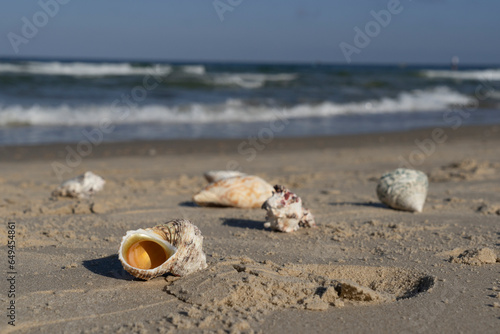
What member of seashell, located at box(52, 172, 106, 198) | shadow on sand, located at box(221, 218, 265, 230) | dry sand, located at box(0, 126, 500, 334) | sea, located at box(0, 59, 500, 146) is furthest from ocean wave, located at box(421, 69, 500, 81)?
shadow on sand, located at box(221, 218, 265, 230)

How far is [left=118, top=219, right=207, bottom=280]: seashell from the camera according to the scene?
260 cm

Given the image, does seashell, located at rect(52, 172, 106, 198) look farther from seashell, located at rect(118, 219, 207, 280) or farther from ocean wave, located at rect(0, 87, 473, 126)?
ocean wave, located at rect(0, 87, 473, 126)

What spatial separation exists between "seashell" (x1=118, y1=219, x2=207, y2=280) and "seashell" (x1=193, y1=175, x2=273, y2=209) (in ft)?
5.32

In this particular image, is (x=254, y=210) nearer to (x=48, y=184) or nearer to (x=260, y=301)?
(x=260, y=301)

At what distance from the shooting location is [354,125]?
40.1ft

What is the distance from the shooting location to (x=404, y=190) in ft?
13.8

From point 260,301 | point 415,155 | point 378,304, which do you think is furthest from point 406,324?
point 415,155

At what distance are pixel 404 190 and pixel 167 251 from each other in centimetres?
231

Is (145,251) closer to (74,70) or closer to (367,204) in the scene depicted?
(367,204)

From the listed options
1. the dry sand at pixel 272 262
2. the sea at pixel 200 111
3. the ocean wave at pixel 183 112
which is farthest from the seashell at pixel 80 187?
the ocean wave at pixel 183 112

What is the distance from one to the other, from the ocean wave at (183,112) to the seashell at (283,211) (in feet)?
27.5

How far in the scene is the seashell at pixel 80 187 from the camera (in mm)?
4754

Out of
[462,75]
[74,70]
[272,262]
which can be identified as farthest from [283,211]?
[462,75]

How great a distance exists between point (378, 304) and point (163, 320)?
1030mm
